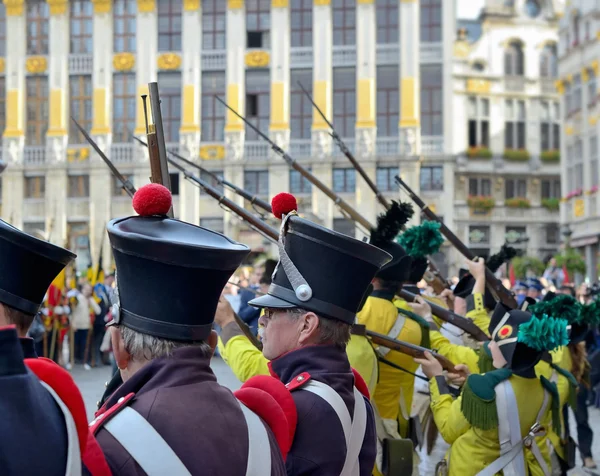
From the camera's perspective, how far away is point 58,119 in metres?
38.3

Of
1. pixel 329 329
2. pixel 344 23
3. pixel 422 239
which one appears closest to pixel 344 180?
pixel 344 23

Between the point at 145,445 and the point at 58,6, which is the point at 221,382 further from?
the point at 58,6

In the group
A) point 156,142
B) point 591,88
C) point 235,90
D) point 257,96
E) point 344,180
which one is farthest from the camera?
point 257,96

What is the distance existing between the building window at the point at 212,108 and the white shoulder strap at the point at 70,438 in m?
36.1

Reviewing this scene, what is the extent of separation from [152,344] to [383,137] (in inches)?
1378

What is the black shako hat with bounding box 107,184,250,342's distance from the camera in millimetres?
2145

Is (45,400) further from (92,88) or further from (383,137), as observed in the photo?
(92,88)

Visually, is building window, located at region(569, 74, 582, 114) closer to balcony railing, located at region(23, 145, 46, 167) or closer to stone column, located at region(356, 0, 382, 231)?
stone column, located at region(356, 0, 382, 231)

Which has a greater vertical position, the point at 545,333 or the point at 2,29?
the point at 2,29

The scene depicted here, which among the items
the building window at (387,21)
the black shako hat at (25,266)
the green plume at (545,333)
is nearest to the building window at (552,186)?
the building window at (387,21)

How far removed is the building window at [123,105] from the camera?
125 feet

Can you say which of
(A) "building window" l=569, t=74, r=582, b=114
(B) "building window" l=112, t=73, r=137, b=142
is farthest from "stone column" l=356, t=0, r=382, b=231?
(B) "building window" l=112, t=73, r=137, b=142

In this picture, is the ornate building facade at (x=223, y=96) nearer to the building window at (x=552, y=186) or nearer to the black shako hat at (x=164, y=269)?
the building window at (x=552, y=186)

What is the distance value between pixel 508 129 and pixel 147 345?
42228mm
